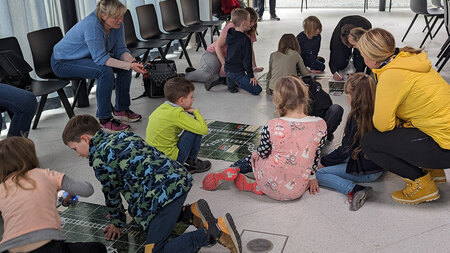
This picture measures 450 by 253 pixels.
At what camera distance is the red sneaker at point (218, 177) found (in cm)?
329

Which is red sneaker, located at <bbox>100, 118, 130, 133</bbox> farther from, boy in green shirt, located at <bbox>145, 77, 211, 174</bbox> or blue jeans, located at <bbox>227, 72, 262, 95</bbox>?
blue jeans, located at <bbox>227, 72, 262, 95</bbox>

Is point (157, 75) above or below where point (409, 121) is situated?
below

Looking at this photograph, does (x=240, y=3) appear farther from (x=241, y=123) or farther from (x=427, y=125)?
(x=427, y=125)

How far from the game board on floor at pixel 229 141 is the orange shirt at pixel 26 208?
182 centimetres

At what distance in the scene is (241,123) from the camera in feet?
14.9

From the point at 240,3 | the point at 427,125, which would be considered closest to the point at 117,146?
the point at 427,125

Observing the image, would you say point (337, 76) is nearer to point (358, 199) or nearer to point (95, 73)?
point (95, 73)

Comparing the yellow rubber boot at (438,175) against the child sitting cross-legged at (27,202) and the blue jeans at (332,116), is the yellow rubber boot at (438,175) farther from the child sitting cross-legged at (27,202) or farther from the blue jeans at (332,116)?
the child sitting cross-legged at (27,202)

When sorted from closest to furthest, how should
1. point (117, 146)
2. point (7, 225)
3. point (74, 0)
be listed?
1. point (7, 225)
2. point (117, 146)
3. point (74, 0)

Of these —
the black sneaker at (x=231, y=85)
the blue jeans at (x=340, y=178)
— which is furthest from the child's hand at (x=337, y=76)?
the blue jeans at (x=340, y=178)

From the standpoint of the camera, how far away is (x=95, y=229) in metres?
2.96

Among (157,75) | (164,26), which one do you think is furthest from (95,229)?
(164,26)

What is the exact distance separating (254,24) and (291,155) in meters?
3.02

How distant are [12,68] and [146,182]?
2110mm
